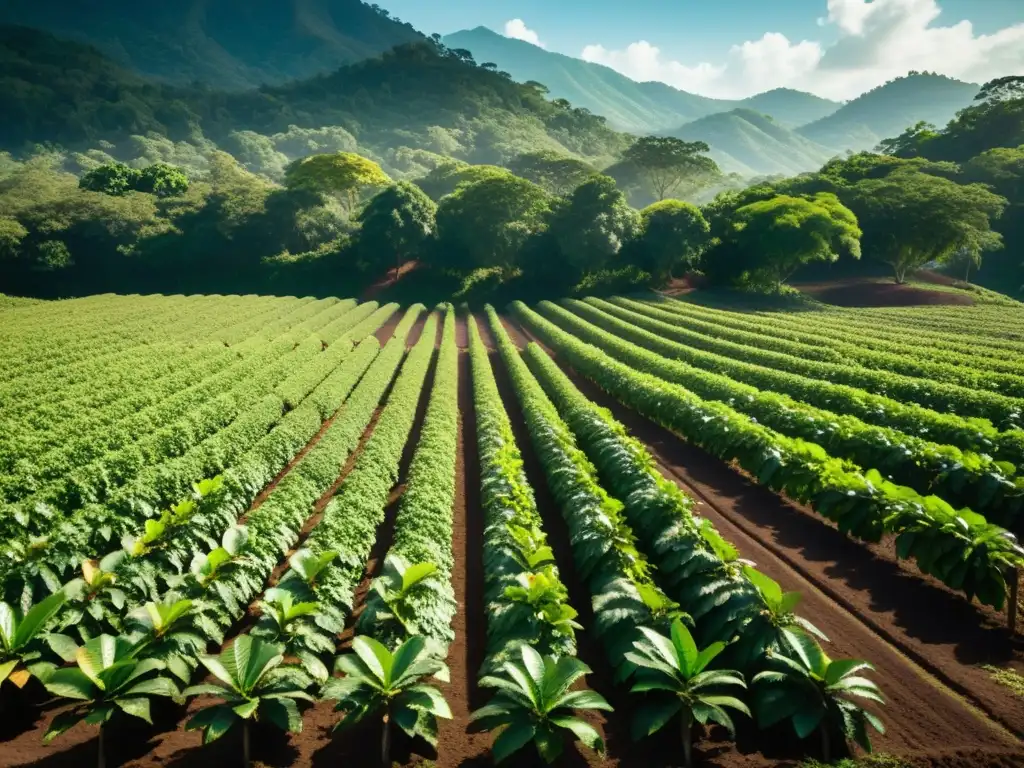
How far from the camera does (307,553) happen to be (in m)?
7.74

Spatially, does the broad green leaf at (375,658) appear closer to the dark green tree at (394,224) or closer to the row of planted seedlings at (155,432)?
the row of planted seedlings at (155,432)

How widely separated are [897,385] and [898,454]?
7507mm

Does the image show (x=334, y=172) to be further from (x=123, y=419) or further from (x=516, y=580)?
(x=516, y=580)

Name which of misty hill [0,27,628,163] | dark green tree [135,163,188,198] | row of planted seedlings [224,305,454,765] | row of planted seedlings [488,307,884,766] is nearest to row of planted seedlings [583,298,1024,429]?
row of planted seedlings [488,307,884,766]

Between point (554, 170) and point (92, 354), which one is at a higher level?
point (554, 170)

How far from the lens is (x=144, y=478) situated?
36.1ft

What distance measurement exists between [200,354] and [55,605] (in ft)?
65.2

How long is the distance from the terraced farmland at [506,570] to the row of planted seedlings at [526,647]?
45 mm

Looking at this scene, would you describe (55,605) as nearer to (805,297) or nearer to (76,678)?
(76,678)

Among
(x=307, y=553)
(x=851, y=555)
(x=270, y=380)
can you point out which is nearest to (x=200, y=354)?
(x=270, y=380)

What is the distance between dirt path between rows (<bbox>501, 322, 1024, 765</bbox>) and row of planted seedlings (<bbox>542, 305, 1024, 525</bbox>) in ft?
7.19

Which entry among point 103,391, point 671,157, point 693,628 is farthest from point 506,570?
point 671,157

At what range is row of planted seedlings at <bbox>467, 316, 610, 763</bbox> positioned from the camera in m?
5.26

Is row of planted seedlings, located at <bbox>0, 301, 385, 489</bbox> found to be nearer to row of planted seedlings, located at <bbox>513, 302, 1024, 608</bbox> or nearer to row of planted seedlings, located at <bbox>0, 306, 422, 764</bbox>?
row of planted seedlings, located at <bbox>0, 306, 422, 764</bbox>
